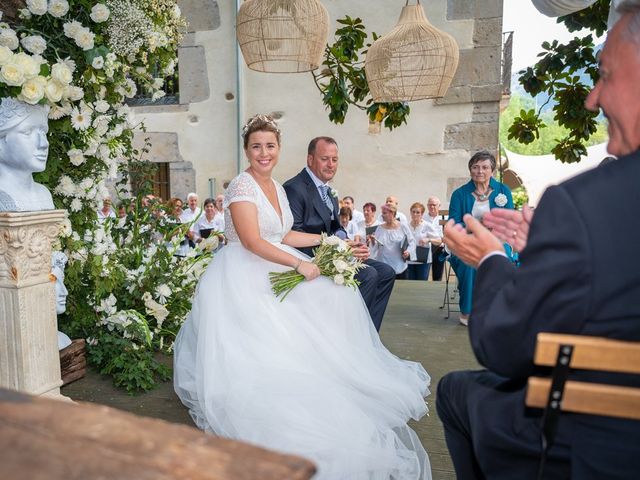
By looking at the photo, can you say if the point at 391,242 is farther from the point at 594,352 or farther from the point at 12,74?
the point at 594,352

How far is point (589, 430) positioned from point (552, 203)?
59 cm

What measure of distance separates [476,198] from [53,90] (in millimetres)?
4073

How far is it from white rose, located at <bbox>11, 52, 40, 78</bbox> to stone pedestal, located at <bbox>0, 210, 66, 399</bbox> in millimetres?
714

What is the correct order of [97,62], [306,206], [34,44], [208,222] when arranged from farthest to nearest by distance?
[208,222], [306,206], [97,62], [34,44]

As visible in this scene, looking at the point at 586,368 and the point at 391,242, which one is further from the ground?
the point at 586,368

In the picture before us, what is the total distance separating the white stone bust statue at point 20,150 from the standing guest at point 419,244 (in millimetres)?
6433

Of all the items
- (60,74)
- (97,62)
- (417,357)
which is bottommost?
(417,357)

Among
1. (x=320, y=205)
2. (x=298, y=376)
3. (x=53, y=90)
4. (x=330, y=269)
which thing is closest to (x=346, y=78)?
(x=320, y=205)

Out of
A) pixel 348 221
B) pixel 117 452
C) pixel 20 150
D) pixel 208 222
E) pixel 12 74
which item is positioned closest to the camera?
pixel 117 452

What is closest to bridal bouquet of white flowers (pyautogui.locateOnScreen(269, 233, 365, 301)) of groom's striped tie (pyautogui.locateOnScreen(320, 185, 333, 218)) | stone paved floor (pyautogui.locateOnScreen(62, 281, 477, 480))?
groom's striped tie (pyautogui.locateOnScreen(320, 185, 333, 218))

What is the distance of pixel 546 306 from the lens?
1312 millimetres

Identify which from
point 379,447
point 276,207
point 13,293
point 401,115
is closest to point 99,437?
point 379,447

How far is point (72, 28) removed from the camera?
325 centimetres

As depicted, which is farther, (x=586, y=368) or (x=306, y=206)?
(x=306, y=206)
